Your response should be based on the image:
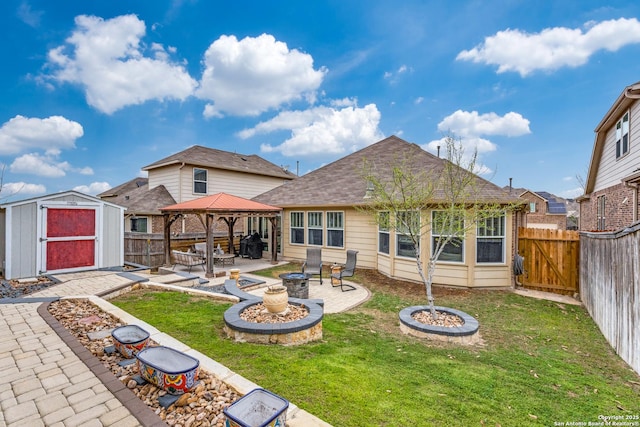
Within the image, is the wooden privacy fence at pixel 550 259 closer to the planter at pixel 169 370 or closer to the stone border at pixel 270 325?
the stone border at pixel 270 325

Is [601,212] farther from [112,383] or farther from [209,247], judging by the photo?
[112,383]

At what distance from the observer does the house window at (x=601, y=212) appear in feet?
39.7

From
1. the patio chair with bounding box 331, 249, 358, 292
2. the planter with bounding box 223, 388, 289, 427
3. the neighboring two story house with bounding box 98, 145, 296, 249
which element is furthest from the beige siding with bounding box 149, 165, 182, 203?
the planter with bounding box 223, 388, 289, 427

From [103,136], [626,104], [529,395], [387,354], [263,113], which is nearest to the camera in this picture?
[529,395]

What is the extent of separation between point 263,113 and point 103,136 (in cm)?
1010

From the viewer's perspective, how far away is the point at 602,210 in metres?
12.4

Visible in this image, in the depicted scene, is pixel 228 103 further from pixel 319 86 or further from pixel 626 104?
pixel 626 104

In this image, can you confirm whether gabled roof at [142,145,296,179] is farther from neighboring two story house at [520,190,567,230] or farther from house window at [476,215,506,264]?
neighboring two story house at [520,190,567,230]

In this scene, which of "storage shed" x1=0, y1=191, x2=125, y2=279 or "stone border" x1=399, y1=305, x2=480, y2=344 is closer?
"stone border" x1=399, y1=305, x2=480, y2=344

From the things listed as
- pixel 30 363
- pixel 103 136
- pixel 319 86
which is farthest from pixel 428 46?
pixel 103 136

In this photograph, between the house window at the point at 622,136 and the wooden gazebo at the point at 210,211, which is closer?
the house window at the point at 622,136

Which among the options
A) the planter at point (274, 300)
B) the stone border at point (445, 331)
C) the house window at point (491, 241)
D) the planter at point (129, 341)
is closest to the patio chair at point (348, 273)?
the stone border at point (445, 331)

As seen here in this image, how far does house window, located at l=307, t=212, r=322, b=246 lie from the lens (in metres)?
12.6

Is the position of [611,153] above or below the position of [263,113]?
below
